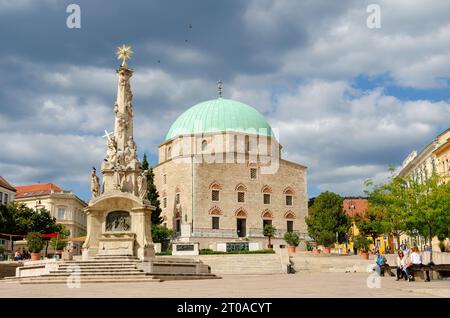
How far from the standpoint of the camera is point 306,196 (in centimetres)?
6575

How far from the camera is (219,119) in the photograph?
208 ft

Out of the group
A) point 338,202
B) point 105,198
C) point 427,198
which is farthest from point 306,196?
point 105,198

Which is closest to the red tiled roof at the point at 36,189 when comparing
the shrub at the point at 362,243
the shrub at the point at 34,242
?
the shrub at the point at 34,242

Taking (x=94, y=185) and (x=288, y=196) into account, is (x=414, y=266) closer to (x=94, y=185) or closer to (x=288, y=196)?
(x=94, y=185)

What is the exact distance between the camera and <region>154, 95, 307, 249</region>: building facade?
58719mm

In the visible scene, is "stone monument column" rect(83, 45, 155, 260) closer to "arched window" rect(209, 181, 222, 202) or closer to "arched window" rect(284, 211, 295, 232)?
"arched window" rect(209, 181, 222, 202)

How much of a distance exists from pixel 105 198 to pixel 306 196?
42.3 metres

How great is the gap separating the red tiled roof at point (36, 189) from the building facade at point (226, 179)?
21982 millimetres

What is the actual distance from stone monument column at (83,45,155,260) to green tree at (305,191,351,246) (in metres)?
35.4

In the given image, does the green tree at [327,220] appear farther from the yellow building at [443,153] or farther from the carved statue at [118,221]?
the carved statue at [118,221]

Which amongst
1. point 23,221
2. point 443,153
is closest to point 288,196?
point 443,153

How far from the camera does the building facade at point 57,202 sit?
77.1 m
